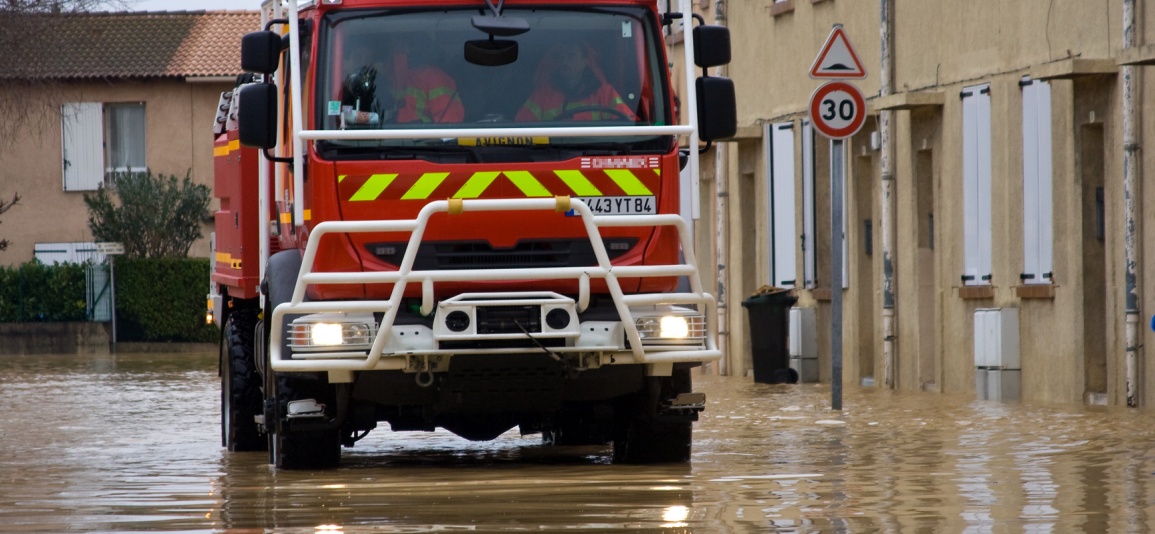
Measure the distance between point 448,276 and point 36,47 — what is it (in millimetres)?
32720

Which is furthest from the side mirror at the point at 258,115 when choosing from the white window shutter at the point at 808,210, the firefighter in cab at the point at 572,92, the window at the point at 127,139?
the window at the point at 127,139

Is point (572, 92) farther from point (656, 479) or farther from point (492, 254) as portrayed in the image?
point (656, 479)

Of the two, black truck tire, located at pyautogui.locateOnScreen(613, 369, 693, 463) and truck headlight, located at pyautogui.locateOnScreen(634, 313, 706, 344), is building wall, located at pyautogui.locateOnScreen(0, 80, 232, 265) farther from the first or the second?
truck headlight, located at pyautogui.locateOnScreen(634, 313, 706, 344)

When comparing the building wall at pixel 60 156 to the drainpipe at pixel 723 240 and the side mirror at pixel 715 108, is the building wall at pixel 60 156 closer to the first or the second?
the drainpipe at pixel 723 240

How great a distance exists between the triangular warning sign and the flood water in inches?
103

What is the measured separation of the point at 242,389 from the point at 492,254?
151 inches

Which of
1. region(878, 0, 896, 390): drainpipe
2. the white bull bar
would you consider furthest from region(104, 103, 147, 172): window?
the white bull bar

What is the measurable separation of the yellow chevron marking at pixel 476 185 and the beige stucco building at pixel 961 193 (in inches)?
273

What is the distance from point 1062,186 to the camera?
64.3 feet

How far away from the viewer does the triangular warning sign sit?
17.6 metres

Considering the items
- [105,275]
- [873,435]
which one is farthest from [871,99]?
[105,275]

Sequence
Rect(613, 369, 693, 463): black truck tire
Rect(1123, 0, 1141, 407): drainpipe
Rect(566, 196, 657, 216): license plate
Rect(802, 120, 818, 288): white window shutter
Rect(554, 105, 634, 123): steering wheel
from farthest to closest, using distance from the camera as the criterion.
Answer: Rect(802, 120, 818, 288): white window shutter < Rect(1123, 0, 1141, 407): drainpipe < Rect(613, 369, 693, 463): black truck tire < Rect(554, 105, 634, 123): steering wheel < Rect(566, 196, 657, 216): license plate

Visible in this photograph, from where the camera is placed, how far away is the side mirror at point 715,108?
1215 centimetres

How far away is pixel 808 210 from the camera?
26.2 m
